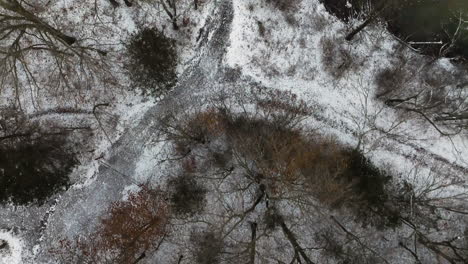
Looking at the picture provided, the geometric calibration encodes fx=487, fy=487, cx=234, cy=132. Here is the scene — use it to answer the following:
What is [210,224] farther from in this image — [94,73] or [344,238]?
[94,73]

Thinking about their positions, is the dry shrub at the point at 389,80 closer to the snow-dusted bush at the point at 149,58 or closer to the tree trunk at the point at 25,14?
the snow-dusted bush at the point at 149,58

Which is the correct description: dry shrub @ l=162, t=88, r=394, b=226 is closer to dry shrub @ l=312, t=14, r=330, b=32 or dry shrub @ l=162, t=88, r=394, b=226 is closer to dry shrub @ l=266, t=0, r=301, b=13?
dry shrub @ l=312, t=14, r=330, b=32

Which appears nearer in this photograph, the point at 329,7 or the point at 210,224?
the point at 210,224

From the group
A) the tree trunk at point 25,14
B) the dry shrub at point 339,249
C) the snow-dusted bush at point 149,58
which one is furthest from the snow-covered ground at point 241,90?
the tree trunk at point 25,14

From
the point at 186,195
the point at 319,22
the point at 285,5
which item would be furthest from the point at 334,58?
the point at 186,195

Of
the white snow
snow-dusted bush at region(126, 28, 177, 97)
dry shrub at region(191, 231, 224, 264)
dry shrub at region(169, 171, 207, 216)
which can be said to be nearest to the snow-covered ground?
snow-dusted bush at region(126, 28, 177, 97)

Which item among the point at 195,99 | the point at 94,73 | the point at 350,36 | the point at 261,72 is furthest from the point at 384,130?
the point at 94,73

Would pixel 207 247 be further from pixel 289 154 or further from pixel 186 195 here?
pixel 289 154
